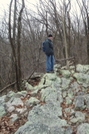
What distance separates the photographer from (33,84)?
959 centimetres

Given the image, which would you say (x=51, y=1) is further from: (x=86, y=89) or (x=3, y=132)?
(x=3, y=132)

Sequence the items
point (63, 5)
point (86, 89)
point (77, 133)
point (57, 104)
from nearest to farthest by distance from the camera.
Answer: point (77, 133), point (57, 104), point (86, 89), point (63, 5)

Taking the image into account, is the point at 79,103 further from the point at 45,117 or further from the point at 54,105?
the point at 45,117

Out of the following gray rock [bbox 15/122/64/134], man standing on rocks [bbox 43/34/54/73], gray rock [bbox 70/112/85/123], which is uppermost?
man standing on rocks [bbox 43/34/54/73]

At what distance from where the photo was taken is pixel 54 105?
6992 millimetres

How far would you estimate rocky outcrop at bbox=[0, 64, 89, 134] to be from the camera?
589 centimetres

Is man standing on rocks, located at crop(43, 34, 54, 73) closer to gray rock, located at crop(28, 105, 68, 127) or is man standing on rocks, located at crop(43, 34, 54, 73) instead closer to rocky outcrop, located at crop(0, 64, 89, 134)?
rocky outcrop, located at crop(0, 64, 89, 134)

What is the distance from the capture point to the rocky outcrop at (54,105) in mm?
5887

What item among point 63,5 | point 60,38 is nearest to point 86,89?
point 60,38

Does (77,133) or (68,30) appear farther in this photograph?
(68,30)

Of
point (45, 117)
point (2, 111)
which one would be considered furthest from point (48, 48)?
point (45, 117)

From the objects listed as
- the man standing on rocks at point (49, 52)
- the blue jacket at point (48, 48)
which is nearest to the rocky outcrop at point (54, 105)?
the man standing on rocks at point (49, 52)

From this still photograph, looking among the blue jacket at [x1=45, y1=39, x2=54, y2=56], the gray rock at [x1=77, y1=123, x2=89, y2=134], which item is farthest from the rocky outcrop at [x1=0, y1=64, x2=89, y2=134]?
the blue jacket at [x1=45, y1=39, x2=54, y2=56]

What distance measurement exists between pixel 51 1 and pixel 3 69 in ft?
18.7
